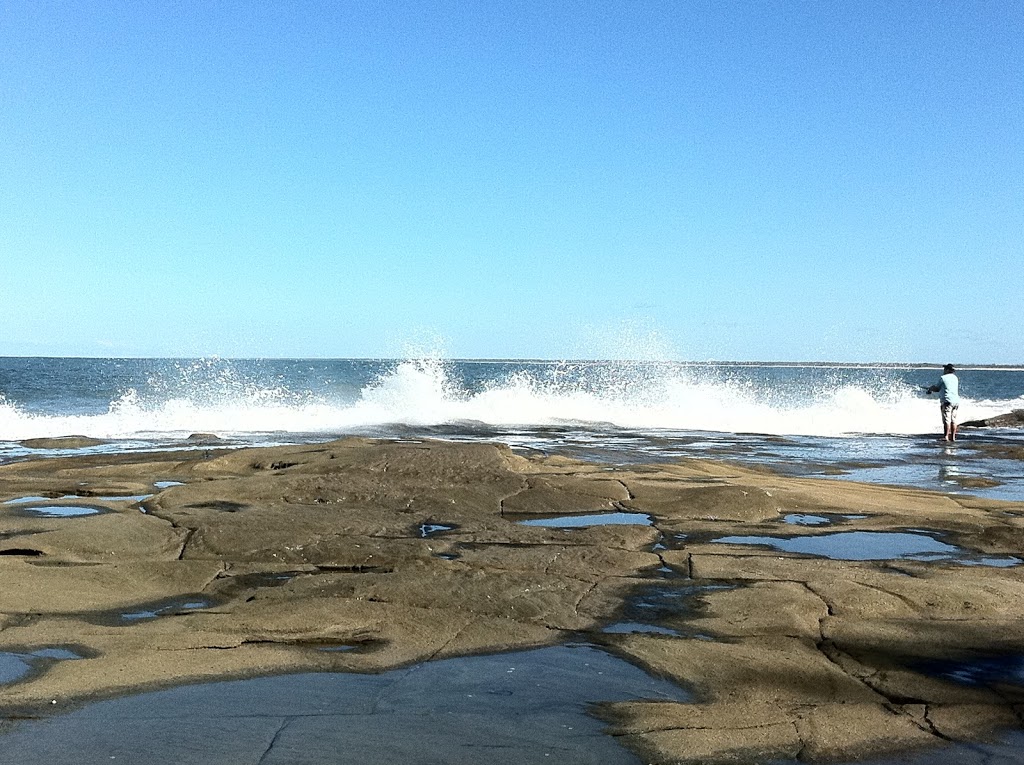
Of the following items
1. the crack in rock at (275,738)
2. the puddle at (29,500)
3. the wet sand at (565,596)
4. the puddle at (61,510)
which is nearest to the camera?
the crack in rock at (275,738)

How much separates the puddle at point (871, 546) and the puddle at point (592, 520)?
1.12m

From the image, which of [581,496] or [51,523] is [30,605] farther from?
[581,496]

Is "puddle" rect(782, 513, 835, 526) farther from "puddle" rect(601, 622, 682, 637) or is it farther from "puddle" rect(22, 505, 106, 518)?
"puddle" rect(22, 505, 106, 518)

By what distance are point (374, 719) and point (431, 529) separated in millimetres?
4048

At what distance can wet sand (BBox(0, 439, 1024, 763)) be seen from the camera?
4125 millimetres

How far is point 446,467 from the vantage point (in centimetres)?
1074

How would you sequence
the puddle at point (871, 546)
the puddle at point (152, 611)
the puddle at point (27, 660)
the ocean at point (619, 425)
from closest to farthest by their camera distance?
the puddle at point (27, 660)
the puddle at point (152, 611)
the puddle at point (871, 546)
the ocean at point (619, 425)

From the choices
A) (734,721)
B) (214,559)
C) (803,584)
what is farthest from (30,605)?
(803,584)

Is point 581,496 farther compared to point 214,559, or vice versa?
point 581,496

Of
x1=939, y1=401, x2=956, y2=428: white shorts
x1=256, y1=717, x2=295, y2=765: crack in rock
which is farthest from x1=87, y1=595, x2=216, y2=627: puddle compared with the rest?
x1=939, y1=401, x2=956, y2=428: white shorts

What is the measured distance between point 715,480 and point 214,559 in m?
6.75

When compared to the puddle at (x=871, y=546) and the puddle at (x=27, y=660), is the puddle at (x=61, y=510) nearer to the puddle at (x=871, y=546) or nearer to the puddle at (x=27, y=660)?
the puddle at (x=27, y=660)

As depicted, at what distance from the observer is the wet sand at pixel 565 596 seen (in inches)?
162

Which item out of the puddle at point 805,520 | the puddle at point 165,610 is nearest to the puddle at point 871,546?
the puddle at point 805,520
